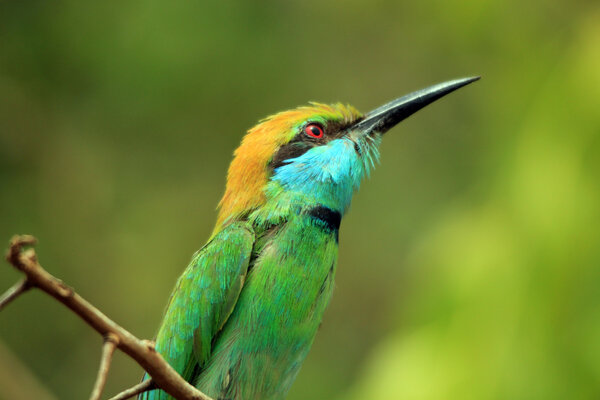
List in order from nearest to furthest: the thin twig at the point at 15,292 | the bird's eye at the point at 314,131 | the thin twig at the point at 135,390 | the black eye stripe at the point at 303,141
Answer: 1. the thin twig at the point at 15,292
2. the thin twig at the point at 135,390
3. the black eye stripe at the point at 303,141
4. the bird's eye at the point at 314,131

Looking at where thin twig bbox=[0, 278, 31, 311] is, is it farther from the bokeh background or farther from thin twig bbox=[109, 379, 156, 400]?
the bokeh background

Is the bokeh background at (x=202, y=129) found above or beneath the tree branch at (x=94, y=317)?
above

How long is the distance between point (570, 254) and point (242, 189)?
137 centimetres

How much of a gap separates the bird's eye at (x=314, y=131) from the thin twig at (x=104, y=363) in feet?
6.52

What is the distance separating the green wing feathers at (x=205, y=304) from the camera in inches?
119

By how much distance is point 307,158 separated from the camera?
3373 millimetres

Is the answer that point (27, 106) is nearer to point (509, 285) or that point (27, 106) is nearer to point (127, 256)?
point (127, 256)

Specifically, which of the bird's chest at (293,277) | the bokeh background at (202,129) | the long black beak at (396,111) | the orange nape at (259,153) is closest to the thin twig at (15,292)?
the bird's chest at (293,277)

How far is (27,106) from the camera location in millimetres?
5719

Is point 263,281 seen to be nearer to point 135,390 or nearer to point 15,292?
point 135,390

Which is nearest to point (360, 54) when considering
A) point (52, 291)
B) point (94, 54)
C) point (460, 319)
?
point (94, 54)

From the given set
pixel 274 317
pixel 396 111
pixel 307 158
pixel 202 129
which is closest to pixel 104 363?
pixel 274 317

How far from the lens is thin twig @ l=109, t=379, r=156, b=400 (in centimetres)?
169

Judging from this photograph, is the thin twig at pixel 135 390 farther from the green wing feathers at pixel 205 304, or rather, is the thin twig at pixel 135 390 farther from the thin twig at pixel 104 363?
the green wing feathers at pixel 205 304
